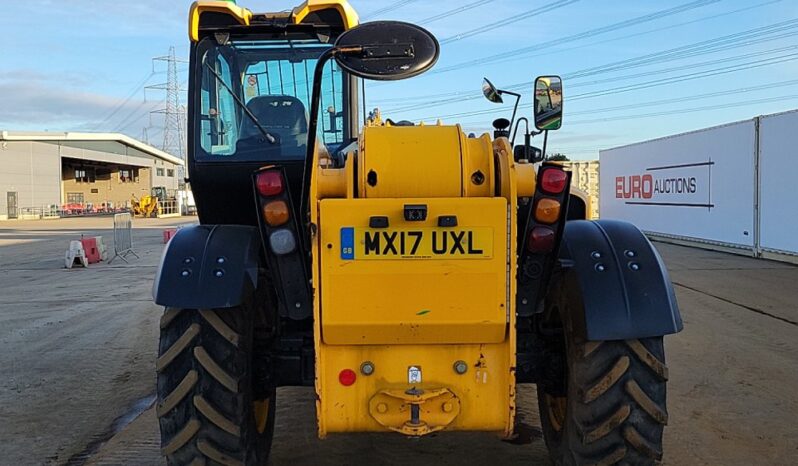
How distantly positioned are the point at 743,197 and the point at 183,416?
15046 millimetres

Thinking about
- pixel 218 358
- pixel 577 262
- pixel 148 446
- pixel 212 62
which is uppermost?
pixel 212 62

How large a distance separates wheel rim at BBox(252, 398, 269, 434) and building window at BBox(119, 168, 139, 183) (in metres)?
76.3

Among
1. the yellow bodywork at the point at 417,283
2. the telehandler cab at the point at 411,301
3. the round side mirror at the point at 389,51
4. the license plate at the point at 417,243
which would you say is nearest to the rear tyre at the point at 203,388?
the telehandler cab at the point at 411,301

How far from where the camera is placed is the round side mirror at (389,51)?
256 centimetres

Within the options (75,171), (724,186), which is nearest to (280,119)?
(724,186)

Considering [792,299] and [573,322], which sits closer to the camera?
[573,322]

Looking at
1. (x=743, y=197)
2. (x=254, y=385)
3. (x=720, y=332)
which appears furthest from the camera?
(x=743, y=197)

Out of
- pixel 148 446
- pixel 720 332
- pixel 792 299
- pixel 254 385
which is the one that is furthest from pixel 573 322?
pixel 792 299

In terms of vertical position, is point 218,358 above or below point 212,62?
below

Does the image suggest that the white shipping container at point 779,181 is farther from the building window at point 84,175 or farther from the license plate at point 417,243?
the building window at point 84,175

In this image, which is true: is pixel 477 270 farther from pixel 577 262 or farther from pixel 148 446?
pixel 148 446

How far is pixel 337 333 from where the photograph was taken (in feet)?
9.32

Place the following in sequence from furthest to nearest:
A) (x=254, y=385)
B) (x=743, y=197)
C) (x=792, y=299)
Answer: (x=743, y=197) < (x=792, y=299) < (x=254, y=385)

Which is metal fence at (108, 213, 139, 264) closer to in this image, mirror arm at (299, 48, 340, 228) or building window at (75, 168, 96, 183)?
mirror arm at (299, 48, 340, 228)
